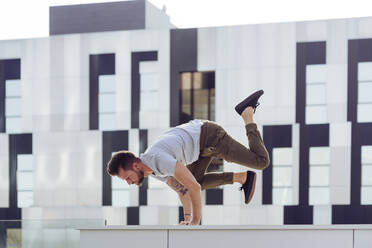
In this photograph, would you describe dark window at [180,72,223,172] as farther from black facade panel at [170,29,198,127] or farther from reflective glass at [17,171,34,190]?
reflective glass at [17,171,34,190]

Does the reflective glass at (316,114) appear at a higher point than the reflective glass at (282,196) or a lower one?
higher

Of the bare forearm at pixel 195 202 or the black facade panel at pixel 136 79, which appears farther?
the black facade panel at pixel 136 79

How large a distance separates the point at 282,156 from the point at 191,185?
14.2m

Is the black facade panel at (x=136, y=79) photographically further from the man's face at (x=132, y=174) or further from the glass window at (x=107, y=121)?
the man's face at (x=132, y=174)

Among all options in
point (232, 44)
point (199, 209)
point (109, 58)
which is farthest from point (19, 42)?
point (199, 209)

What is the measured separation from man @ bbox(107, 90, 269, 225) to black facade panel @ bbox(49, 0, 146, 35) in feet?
87.9

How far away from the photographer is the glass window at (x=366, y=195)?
708 inches

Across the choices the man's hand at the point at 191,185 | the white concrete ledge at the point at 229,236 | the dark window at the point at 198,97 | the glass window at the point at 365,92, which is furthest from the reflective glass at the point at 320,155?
the white concrete ledge at the point at 229,236

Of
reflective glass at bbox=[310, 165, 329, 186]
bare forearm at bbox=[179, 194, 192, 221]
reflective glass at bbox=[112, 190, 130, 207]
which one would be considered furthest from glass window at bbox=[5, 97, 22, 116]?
bare forearm at bbox=[179, 194, 192, 221]

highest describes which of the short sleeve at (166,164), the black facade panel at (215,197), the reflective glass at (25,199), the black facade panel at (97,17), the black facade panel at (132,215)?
the black facade panel at (97,17)

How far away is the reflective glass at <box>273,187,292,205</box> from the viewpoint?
1831cm

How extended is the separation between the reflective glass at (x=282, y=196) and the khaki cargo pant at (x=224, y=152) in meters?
13.4

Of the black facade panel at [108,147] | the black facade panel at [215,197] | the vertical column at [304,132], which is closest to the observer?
Result: the vertical column at [304,132]

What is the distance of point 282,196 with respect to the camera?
1836 cm
